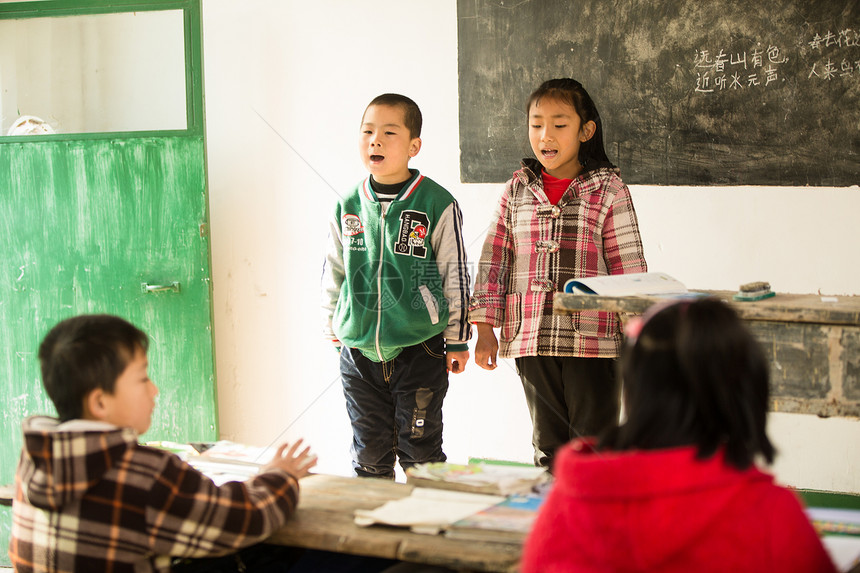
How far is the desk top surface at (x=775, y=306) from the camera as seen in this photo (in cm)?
167

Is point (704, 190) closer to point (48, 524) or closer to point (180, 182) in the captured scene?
point (180, 182)

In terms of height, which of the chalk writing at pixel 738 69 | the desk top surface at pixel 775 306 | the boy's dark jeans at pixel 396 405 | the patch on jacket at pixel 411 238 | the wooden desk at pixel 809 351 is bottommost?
the boy's dark jeans at pixel 396 405

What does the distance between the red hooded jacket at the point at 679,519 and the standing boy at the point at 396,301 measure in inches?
54.5

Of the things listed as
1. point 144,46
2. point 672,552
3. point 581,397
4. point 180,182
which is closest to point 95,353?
point 672,552

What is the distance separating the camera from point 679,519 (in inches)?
41.1

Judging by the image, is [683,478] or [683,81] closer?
[683,478]

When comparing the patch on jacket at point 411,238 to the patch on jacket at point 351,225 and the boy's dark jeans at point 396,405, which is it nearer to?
the patch on jacket at point 351,225

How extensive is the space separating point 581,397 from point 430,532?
1007 millimetres

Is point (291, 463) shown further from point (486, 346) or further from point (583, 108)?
point (583, 108)

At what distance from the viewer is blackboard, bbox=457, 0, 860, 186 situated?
2795 mm

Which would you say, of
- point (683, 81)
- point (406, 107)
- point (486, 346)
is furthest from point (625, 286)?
point (683, 81)

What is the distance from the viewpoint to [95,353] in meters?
1.45

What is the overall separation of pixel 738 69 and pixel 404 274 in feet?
4.53

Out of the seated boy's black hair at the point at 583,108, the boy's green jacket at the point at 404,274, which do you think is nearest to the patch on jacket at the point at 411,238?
the boy's green jacket at the point at 404,274
